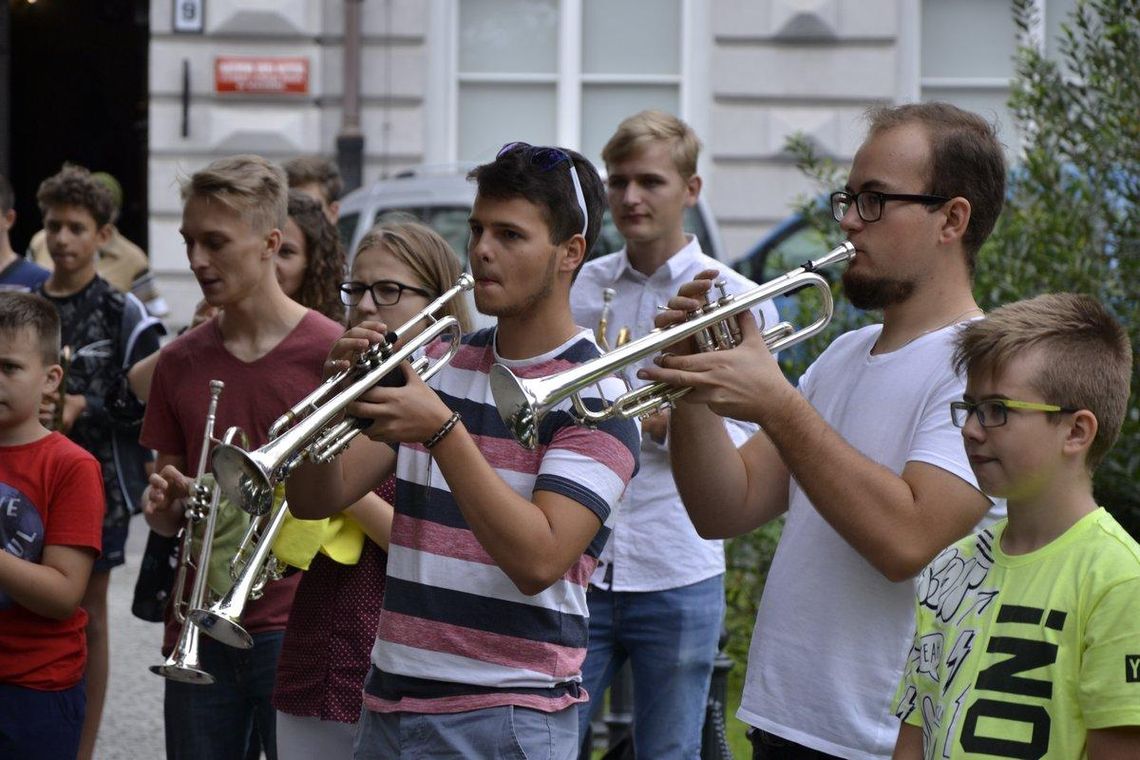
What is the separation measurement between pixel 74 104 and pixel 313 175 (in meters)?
11.4

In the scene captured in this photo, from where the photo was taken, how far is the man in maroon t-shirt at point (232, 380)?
160 inches

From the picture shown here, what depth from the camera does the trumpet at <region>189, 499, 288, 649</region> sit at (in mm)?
3508

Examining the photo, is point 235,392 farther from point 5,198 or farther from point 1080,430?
point 5,198

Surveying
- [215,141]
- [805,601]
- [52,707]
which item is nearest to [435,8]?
[215,141]

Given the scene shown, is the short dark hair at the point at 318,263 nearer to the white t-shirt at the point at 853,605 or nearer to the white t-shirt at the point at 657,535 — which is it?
the white t-shirt at the point at 657,535

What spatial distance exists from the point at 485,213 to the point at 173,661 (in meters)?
1.38

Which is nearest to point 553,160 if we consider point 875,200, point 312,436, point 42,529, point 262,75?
point 875,200

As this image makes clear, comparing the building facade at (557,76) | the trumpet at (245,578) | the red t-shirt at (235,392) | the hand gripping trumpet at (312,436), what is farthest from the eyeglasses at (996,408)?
the building facade at (557,76)

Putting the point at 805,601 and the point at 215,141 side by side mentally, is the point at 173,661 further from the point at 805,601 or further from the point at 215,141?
the point at 215,141

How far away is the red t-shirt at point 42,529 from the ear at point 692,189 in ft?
6.65

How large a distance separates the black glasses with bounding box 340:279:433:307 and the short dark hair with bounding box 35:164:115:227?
2.62 meters

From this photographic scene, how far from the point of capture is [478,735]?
2.94 m

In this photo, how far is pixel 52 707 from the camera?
13.3 feet

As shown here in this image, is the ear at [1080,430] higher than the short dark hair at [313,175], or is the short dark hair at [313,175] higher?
the short dark hair at [313,175]
